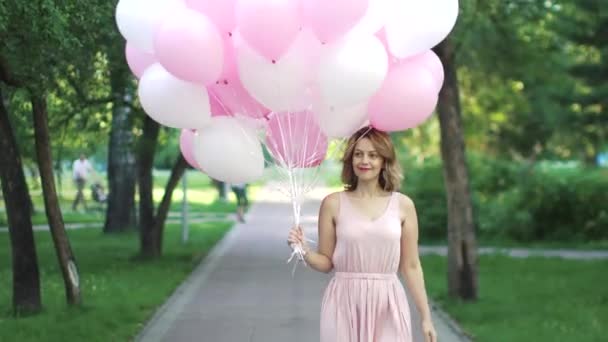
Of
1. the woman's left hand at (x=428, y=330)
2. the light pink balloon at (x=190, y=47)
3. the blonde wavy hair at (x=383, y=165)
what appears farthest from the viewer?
the light pink balloon at (x=190, y=47)

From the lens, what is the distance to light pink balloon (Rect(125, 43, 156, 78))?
20.7ft

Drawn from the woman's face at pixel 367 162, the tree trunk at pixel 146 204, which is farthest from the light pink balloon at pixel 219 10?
the tree trunk at pixel 146 204

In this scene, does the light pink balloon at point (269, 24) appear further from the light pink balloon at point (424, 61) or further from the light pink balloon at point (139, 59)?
the light pink balloon at point (139, 59)

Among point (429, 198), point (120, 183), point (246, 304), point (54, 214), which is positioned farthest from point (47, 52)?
point (120, 183)

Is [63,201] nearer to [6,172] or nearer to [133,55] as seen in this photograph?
[6,172]

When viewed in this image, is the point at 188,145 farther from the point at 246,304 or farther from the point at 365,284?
the point at 246,304

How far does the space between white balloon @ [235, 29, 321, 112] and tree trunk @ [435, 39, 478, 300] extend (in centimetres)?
756

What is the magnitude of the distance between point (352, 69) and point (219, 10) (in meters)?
0.81

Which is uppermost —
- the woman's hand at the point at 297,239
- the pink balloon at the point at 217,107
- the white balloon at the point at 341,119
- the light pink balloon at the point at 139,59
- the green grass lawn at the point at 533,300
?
the light pink balloon at the point at 139,59

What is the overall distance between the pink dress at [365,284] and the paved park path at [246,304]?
17.1 ft

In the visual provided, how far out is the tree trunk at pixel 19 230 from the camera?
11.4 m

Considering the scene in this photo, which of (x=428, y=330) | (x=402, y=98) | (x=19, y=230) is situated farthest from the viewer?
(x=19, y=230)

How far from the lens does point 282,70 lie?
587 cm

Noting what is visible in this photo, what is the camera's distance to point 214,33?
585 cm
